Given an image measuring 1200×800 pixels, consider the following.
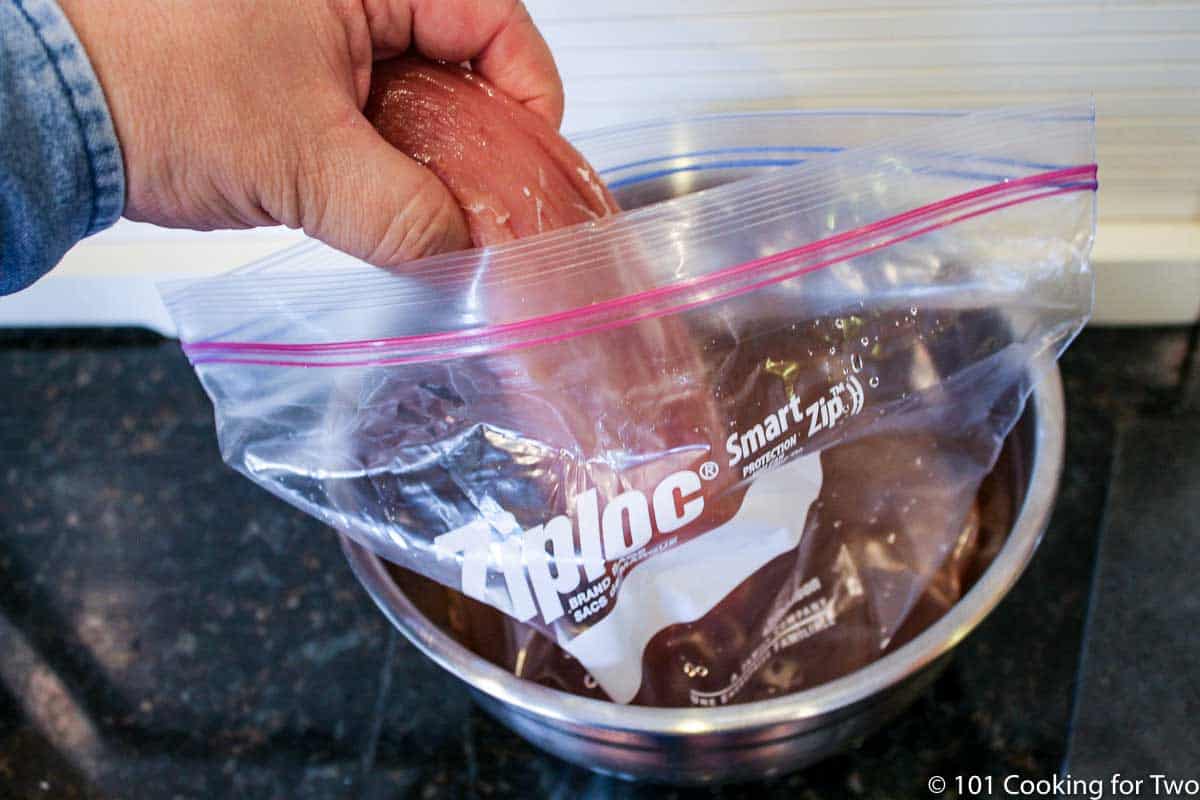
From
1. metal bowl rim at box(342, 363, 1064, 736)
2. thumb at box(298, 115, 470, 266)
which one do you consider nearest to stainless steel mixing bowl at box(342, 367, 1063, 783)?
metal bowl rim at box(342, 363, 1064, 736)

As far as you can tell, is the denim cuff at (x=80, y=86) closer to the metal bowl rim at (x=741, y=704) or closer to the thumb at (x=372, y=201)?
the thumb at (x=372, y=201)

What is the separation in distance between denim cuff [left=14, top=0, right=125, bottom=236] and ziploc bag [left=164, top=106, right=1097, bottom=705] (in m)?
0.11

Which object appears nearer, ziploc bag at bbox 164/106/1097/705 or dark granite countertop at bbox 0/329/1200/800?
ziploc bag at bbox 164/106/1097/705

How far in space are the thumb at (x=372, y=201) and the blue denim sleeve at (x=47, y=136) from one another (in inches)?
2.7

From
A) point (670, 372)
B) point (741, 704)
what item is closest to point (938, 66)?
point (670, 372)

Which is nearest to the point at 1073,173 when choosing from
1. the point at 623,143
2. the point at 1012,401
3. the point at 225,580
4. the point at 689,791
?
the point at 1012,401

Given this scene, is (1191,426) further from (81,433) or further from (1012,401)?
(81,433)

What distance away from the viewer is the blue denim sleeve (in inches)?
14.4

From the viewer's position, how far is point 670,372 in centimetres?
49

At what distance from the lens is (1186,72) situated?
626 millimetres

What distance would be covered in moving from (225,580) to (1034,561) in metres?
0.49

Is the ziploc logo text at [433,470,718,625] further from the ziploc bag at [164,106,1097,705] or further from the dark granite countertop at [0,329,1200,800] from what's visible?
the dark granite countertop at [0,329,1200,800]

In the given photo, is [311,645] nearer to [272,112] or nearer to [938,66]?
[272,112]

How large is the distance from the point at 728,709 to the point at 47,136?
329 millimetres
